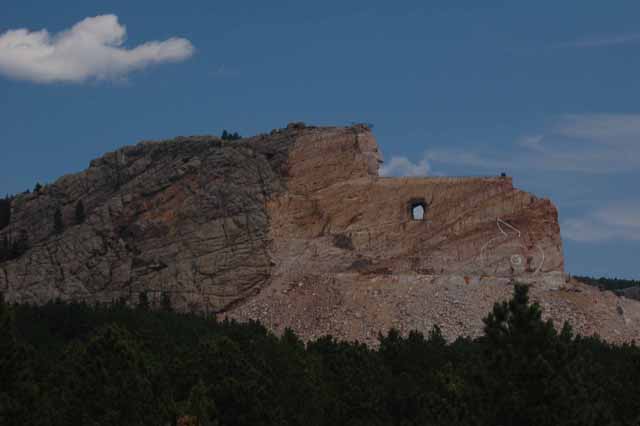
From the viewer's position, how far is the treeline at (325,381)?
40.9m

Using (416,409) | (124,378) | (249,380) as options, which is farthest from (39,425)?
(416,409)

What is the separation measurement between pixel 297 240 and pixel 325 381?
37.3m

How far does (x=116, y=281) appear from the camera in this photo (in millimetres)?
91375

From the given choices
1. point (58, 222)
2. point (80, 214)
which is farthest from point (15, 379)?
point (58, 222)

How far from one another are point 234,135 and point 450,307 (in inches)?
963

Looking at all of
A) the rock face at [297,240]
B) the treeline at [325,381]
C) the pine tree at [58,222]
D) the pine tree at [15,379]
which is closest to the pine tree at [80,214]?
the rock face at [297,240]

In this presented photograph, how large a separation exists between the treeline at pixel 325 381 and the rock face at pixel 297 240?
23.5m

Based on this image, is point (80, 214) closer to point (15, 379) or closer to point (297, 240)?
point (297, 240)

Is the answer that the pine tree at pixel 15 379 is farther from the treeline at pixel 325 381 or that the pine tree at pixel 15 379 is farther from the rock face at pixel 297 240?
the rock face at pixel 297 240

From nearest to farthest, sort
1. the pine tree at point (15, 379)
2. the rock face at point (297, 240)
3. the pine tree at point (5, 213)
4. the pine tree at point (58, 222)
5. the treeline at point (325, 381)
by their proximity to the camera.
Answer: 1. the pine tree at point (15, 379)
2. the treeline at point (325, 381)
3. the rock face at point (297, 240)
4. the pine tree at point (58, 222)
5. the pine tree at point (5, 213)

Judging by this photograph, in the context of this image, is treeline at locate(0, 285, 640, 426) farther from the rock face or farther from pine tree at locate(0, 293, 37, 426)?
the rock face

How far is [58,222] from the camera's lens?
96.4m

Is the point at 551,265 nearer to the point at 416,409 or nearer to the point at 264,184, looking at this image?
the point at 264,184

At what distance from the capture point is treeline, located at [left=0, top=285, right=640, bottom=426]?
40.9 meters
